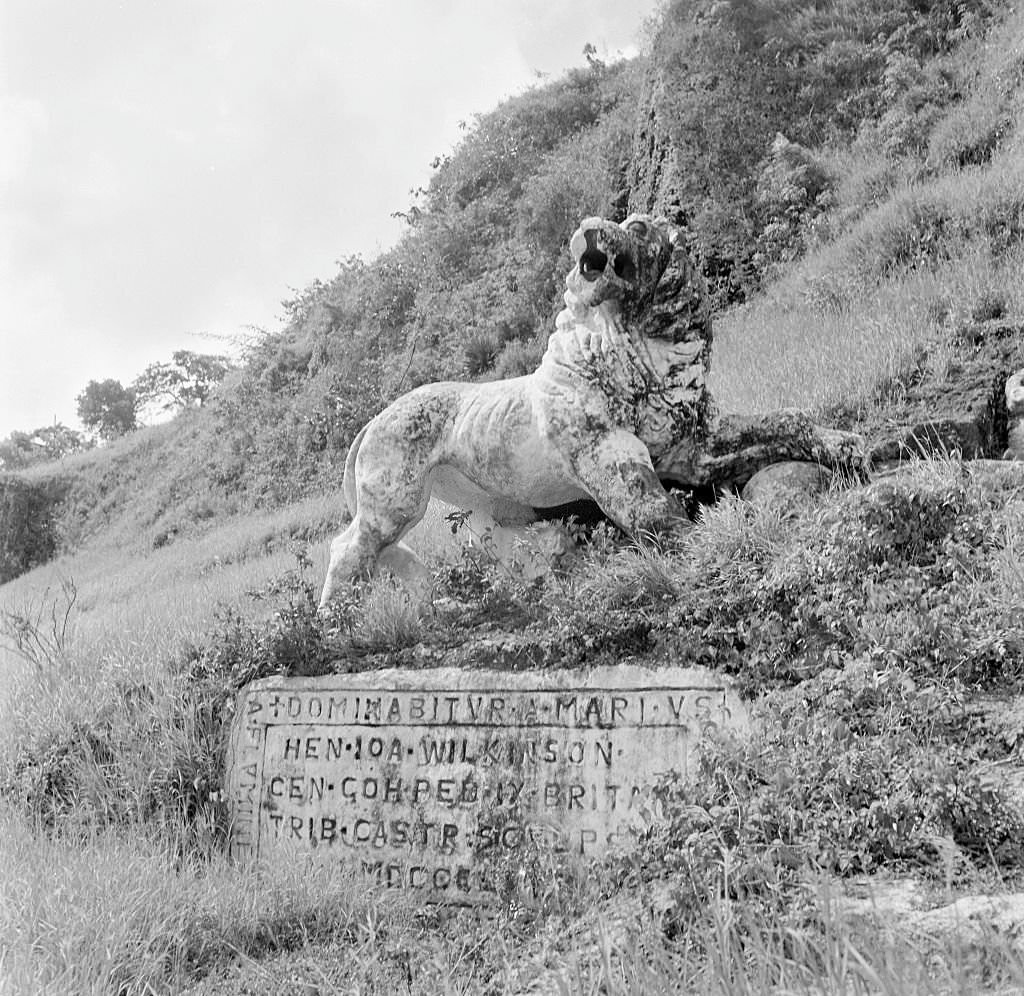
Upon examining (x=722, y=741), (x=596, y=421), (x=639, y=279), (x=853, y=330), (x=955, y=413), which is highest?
(x=639, y=279)

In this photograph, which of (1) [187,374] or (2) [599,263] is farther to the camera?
(1) [187,374]

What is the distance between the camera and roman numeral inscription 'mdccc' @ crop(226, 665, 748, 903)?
341cm

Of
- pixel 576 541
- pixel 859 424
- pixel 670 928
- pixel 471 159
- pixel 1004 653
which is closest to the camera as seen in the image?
pixel 670 928

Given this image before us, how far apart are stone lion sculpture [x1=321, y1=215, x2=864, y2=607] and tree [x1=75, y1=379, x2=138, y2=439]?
37072 millimetres

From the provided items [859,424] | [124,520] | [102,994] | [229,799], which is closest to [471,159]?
[124,520]

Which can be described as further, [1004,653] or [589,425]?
[589,425]

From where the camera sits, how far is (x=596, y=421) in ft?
13.9

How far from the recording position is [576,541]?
4508 mm

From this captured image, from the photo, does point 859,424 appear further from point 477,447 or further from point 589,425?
point 477,447

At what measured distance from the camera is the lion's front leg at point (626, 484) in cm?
410

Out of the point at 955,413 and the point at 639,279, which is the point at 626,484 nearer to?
the point at 639,279

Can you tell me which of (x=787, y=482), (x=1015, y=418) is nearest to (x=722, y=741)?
(x=787, y=482)

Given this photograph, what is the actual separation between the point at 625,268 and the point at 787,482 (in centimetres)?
112

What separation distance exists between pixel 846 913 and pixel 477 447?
2586mm
